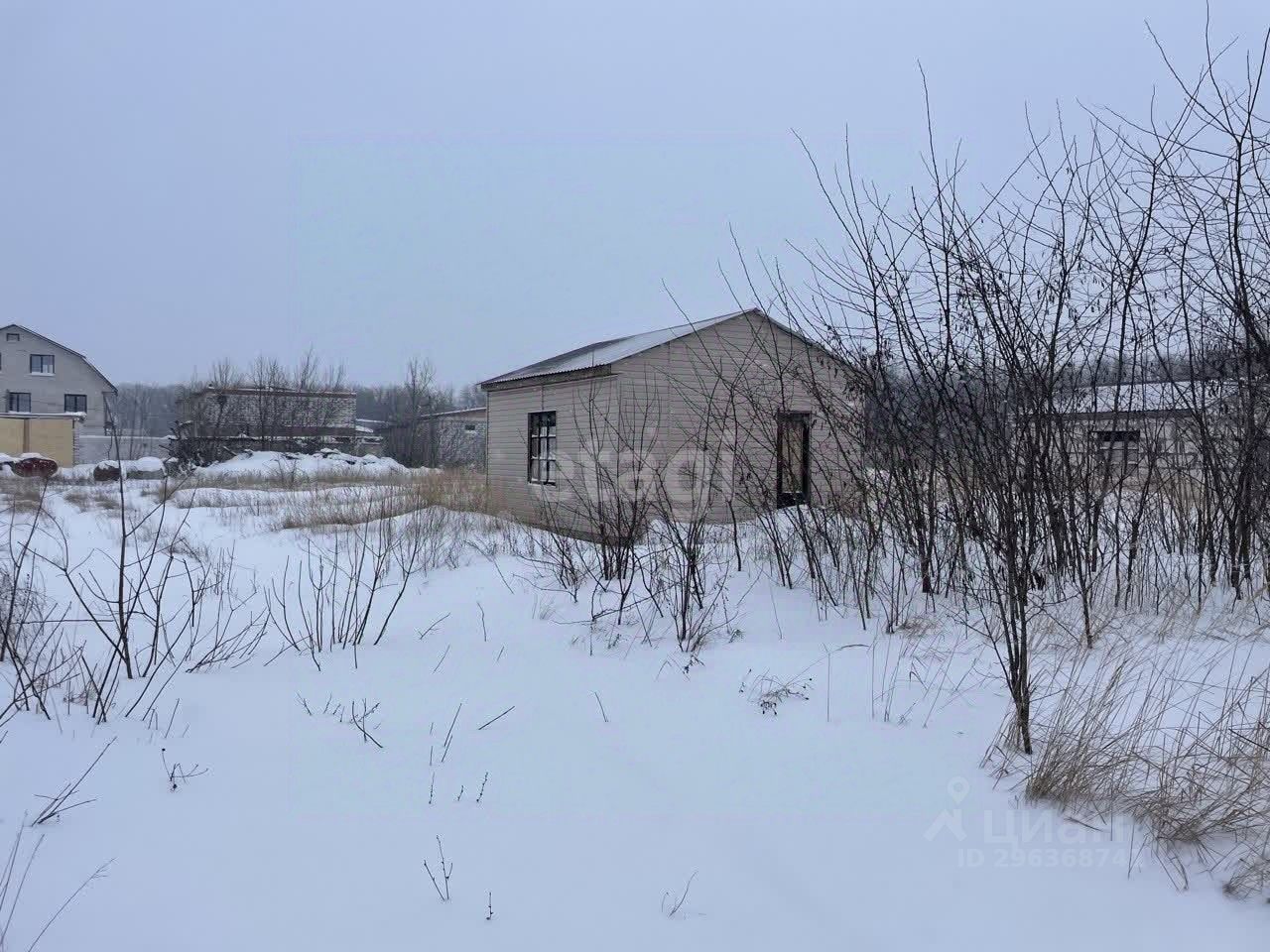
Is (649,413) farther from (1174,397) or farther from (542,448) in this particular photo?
(1174,397)

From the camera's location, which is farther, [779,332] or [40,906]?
[779,332]

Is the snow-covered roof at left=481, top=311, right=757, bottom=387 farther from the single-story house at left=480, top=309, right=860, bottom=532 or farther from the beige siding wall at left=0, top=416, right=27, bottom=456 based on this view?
the beige siding wall at left=0, top=416, right=27, bottom=456

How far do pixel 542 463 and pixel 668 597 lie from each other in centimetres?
814

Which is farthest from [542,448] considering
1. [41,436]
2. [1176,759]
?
[41,436]

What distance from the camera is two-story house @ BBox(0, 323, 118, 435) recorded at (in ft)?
123

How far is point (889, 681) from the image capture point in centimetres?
376

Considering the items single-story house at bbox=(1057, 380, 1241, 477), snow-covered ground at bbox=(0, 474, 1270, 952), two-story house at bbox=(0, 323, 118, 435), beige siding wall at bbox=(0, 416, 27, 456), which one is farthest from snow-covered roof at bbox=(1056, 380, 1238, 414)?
two-story house at bbox=(0, 323, 118, 435)

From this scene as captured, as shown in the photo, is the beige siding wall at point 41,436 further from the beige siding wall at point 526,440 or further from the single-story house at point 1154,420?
the single-story house at point 1154,420

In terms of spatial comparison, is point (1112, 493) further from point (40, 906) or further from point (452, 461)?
point (452, 461)

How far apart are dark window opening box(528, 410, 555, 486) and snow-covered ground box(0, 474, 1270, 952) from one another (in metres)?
8.74

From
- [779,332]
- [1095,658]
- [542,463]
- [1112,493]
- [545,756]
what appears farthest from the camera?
[542,463]

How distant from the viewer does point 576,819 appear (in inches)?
105

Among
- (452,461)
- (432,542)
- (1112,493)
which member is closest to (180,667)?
(432,542)

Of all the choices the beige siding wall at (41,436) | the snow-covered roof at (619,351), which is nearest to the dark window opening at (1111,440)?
the snow-covered roof at (619,351)
